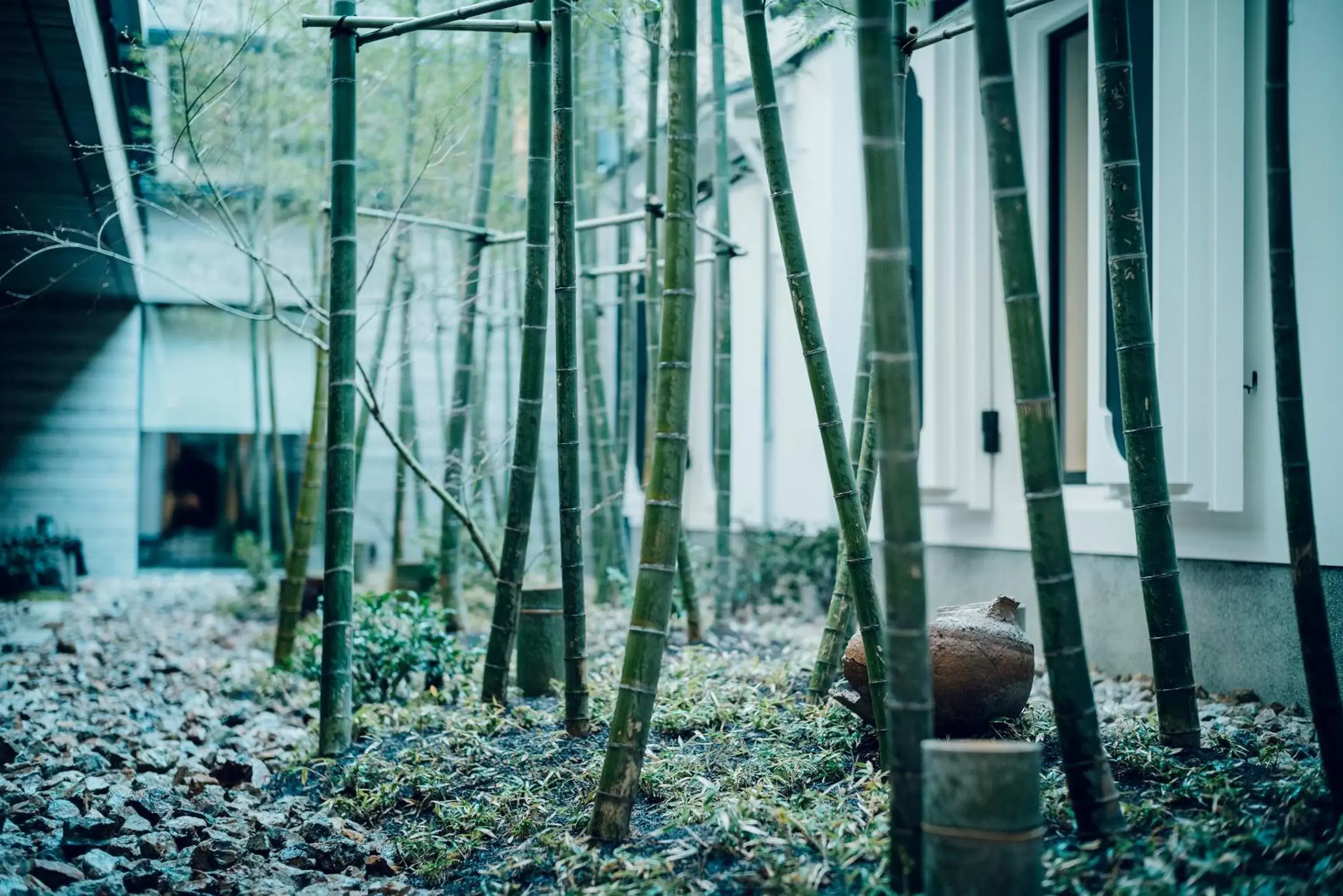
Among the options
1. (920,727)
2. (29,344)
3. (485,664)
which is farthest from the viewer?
(29,344)

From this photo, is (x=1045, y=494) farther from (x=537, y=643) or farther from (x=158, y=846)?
(x=537, y=643)

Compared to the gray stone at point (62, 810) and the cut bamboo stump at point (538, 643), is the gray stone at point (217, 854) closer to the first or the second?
the gray stone at point (62, 810)

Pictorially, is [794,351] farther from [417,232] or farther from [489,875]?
[489,875]

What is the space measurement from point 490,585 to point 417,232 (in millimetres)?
3547

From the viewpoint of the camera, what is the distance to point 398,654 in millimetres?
4391

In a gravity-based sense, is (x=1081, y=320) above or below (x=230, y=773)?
above

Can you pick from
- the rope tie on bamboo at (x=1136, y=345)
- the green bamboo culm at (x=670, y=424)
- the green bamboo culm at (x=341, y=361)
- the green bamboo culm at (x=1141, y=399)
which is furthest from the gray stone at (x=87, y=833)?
the rope tie on bamboo at (x=1136, y=345)

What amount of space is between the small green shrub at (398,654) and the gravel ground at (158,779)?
0.31 metres

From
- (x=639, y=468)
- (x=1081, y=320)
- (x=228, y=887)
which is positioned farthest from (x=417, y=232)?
(x=228, y=887)

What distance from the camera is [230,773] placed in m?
3.64

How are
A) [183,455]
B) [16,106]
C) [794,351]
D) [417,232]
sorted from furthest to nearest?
1. [183,455]
2. [417,232]
3. [794,351]
4. [16,106]

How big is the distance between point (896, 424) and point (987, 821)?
660 mm

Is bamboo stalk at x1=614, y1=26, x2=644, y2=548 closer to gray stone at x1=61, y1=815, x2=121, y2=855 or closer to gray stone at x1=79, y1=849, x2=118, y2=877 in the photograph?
gray stone at x1=61, y1=815, x2=121, y2=855

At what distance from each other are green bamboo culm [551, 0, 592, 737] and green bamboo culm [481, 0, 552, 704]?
0.54ft
